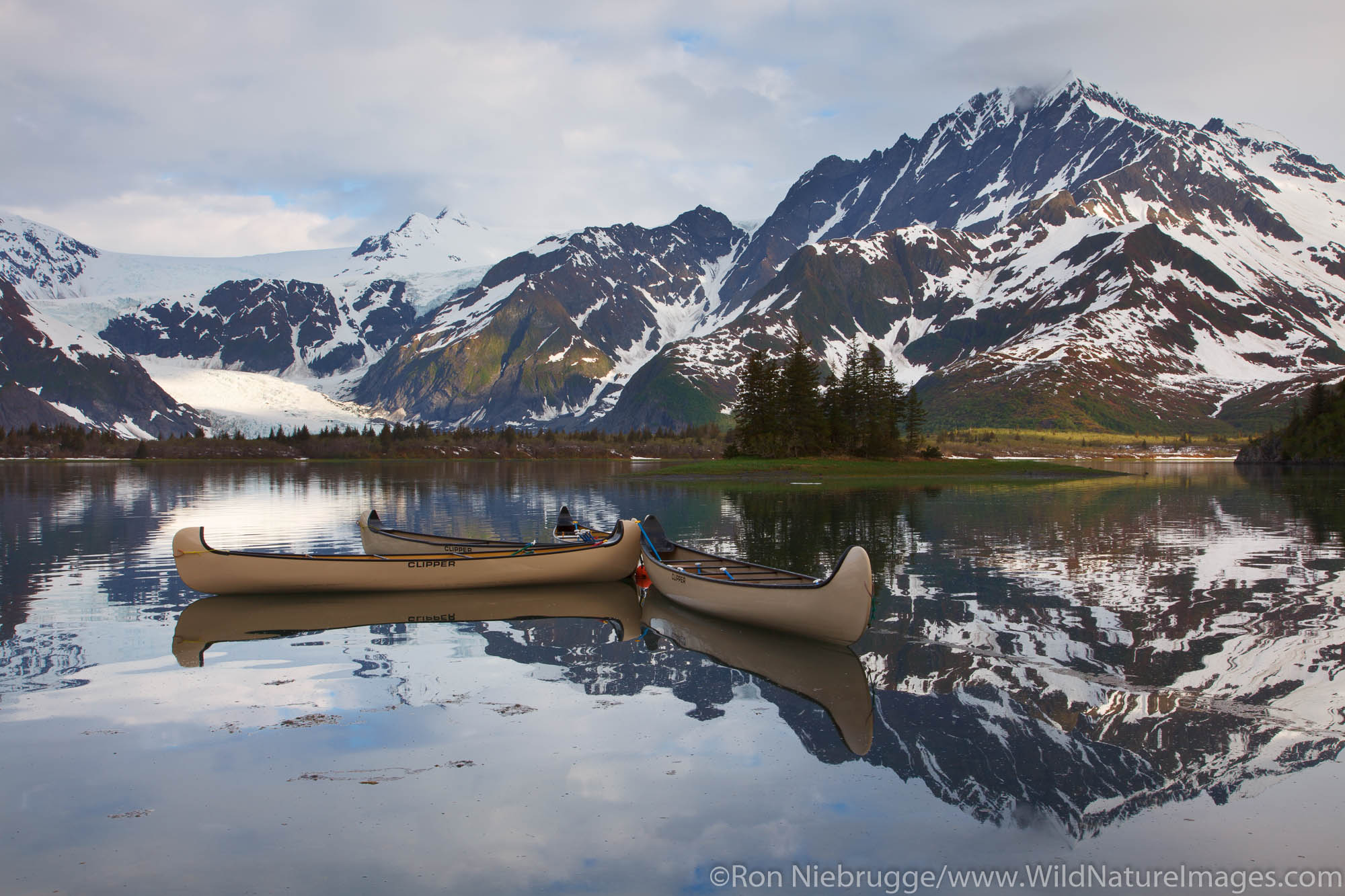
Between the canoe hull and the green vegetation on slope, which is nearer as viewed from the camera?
the canoe hull

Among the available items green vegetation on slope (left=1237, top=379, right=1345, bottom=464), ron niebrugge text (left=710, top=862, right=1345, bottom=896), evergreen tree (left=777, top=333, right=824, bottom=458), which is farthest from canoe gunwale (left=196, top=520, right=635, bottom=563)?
green vegetation on slope (left=1237, top=379, right=1345, bottom=464)

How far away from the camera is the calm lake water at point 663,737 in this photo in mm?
11367

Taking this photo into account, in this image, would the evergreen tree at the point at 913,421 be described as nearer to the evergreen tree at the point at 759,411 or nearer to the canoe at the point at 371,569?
the evergreen tree at the point at 759,411

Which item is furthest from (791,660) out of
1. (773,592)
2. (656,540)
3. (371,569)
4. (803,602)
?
(371,569)

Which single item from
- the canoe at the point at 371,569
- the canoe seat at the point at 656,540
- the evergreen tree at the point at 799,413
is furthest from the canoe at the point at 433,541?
the evergreen tree at the point at 799,413

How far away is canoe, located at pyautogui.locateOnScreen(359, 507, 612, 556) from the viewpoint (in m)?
33.2

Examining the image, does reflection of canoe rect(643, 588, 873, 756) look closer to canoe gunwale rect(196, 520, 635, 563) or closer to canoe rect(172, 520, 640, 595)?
canoe gunwale rect(196, 520, 635, 563)

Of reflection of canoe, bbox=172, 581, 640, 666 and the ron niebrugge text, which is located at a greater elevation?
the ron niebrugge text

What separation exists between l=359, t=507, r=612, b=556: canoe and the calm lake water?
3.21 metres

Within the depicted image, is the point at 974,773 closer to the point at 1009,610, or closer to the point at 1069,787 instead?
the point at 1069,787

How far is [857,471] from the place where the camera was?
398ft

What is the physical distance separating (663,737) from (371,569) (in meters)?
16.8

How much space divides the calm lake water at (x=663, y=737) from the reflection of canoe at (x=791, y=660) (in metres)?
0.13

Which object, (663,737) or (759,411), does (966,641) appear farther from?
(759,411)
